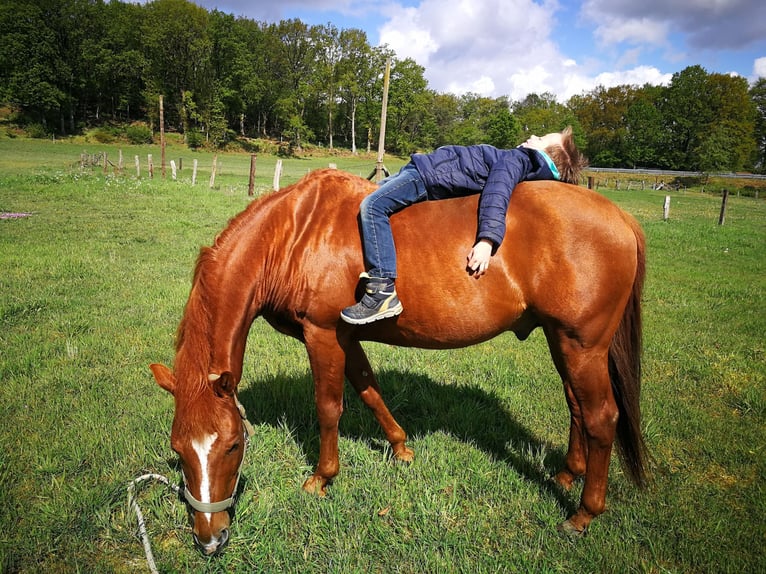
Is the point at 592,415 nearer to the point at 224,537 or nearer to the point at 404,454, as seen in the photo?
the point at 404,454

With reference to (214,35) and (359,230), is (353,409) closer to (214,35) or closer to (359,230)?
(359,230)

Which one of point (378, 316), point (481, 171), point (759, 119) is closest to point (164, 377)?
point (378, 316)

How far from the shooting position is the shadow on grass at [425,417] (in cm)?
353

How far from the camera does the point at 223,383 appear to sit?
8.00 ft

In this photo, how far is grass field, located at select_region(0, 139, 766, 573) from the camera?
261cm

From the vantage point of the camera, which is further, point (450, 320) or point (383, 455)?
point (383, 455)

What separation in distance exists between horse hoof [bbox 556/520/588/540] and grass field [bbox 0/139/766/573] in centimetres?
5

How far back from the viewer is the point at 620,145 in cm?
8019

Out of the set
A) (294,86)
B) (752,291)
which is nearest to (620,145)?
(294,86)

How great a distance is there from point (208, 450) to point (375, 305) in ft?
4.10

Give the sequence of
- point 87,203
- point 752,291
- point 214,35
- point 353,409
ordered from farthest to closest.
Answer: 1. point 214,35
2. point 87,203
3. point 752,291
4. point 353,409

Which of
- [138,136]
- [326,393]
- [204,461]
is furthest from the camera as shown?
[138,136]

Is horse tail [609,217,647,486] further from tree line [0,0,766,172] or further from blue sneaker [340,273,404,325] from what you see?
tree line [0,0,766,172]

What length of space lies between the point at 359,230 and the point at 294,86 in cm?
8379
